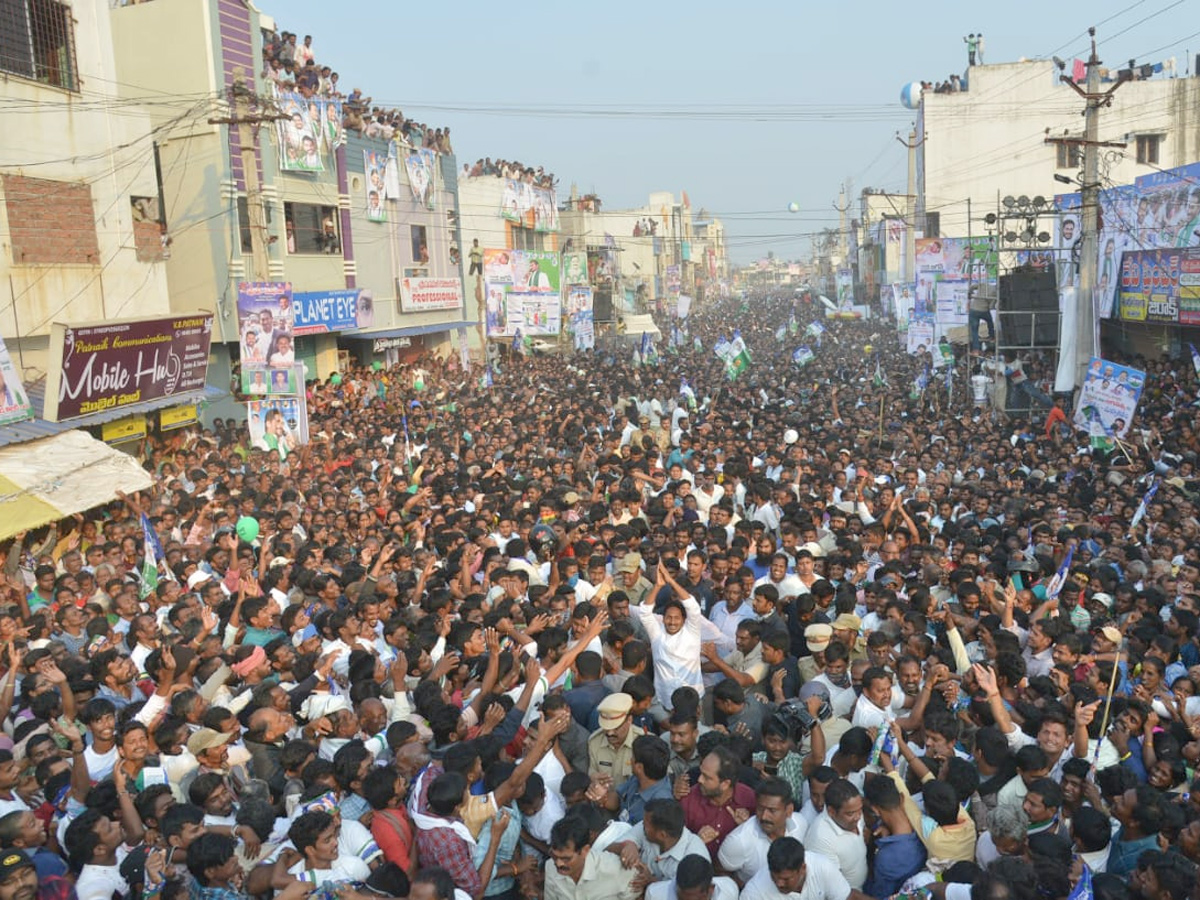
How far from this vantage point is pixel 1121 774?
14.6 ft

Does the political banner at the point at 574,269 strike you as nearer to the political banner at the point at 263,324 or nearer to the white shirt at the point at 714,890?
the political banner at the point at 263,324

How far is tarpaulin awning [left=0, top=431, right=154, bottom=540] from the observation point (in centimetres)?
1062

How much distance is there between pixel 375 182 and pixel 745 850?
24358 millimetres

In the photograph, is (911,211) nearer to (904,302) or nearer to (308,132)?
(904,302)

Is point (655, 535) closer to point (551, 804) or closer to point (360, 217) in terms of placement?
point (551, 804)

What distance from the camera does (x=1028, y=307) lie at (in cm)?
1941

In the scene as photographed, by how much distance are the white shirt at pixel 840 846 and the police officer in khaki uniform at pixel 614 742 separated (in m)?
1.07

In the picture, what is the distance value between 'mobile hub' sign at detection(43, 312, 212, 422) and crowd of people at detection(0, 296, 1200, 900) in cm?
197

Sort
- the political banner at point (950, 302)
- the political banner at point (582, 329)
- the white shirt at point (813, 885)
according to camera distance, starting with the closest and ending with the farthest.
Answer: the white shirt at point (813, 885), the political banner at point (950, 302), the political banner at point (582, 329)

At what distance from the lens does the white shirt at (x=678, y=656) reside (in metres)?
6.23

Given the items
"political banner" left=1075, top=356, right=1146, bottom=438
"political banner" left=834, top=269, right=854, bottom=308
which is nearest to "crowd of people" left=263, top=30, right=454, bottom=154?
"political banner" left=1075, top=356, right=1146, bottom=438

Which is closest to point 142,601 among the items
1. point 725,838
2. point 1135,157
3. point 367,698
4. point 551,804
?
point 367,698

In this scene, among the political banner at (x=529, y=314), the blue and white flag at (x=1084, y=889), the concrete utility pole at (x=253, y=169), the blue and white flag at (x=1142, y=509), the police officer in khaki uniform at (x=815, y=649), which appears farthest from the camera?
the political banner at (x=529, y=314)

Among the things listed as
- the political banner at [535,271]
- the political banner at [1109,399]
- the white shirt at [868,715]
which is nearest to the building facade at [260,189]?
the political banner at [535,271]
